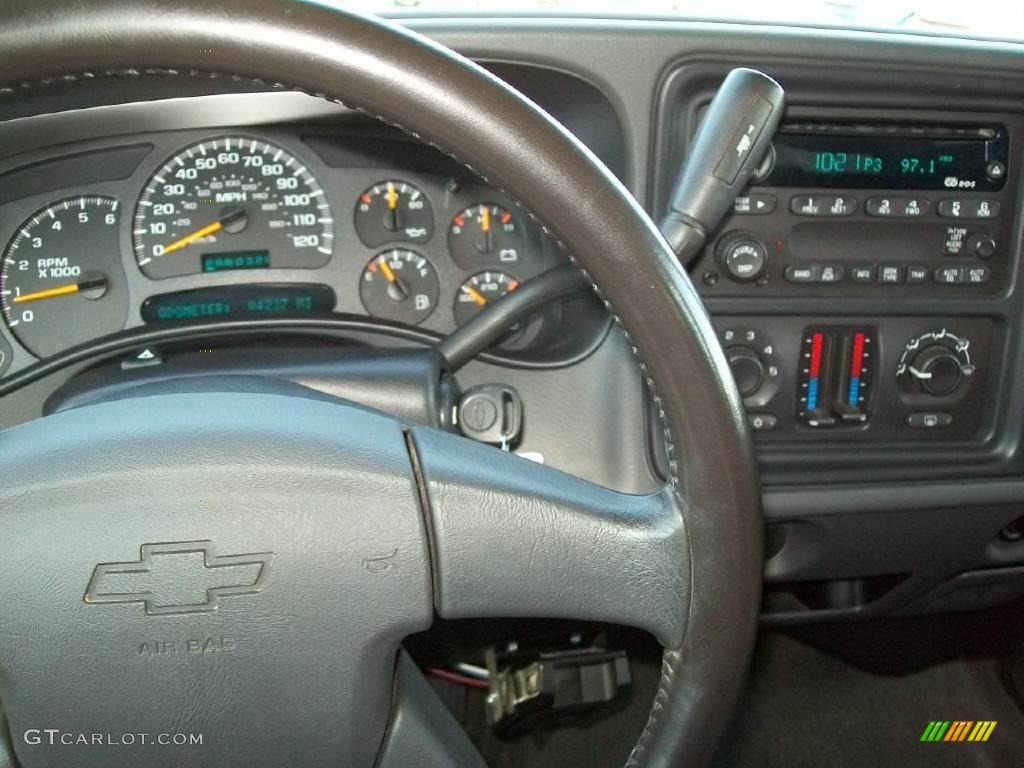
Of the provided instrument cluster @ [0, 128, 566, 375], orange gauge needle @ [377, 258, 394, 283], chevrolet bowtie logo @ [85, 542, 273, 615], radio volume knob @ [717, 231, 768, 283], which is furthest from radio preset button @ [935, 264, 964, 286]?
chevrolet bowtie logo @ [85, 542, 273, 615]

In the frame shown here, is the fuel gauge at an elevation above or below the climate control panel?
above

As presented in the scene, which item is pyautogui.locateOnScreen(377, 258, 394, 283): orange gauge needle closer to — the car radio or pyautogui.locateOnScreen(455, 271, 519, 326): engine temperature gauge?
pyautogui.locateOnScreen(455, 271, 519, 326): engine temperature gauge

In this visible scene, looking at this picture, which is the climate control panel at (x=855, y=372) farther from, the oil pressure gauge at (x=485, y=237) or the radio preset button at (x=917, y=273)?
the oil pressure gauge at (x=485, y=237)

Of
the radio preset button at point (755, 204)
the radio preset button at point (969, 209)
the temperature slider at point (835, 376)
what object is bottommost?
the temperature slider at point (835, 376)

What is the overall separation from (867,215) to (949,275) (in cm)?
15

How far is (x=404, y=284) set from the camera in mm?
1453

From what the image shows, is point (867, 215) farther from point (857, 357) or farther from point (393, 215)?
point (393, 215)

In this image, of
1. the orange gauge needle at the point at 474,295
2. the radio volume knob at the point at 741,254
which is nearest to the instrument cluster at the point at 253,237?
the orange gauge needle at the point at 474,295

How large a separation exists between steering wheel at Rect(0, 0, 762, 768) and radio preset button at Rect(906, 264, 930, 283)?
0.75 metres

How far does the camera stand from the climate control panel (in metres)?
1.41

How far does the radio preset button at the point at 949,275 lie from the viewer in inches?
55.2

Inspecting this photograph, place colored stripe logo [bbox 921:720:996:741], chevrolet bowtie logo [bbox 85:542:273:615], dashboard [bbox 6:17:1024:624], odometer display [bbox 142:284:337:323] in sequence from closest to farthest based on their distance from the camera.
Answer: chevrolet bowtie logo [bbox 85:542:273:615], dashboard [bbox 6:17:1024:624], odometer display [bbox 142:284:337:323], colored stripe logo [bbox 921:720:996:741]

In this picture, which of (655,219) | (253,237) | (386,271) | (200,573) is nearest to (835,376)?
(655,219)

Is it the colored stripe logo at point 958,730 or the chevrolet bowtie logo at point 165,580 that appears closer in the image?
the chevrolet bowtie logo at point 165,580
